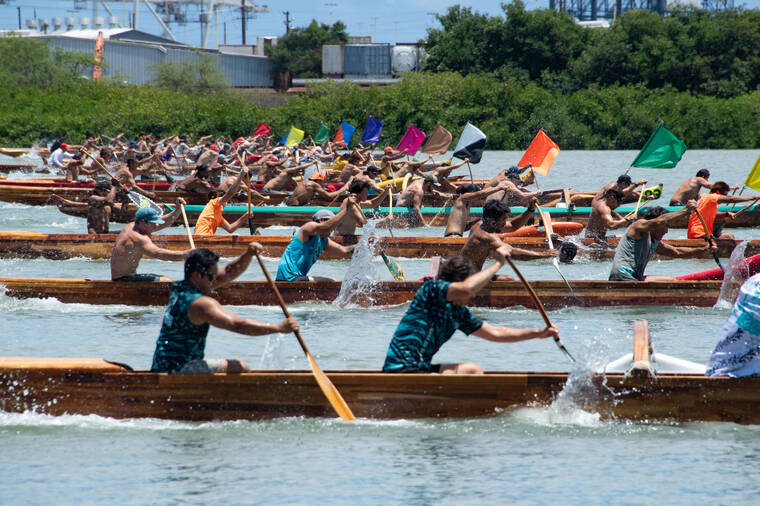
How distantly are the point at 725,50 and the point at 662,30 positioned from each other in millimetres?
4288

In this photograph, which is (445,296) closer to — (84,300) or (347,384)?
(347,384)

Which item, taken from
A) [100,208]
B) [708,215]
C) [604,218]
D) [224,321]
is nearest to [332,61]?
[100,208]

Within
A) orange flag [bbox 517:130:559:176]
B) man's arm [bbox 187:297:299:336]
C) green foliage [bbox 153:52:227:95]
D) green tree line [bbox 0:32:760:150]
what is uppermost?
green foliage [bbox 153:52:227:95]

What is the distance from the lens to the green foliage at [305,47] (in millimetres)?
96875

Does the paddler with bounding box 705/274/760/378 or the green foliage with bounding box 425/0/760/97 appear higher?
the green foliage with bounding box 425/0/760/97

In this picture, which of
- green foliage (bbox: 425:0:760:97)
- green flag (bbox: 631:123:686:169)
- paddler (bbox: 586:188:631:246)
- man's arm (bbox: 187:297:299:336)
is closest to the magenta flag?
green flag (bbox: 631:123:686:169)

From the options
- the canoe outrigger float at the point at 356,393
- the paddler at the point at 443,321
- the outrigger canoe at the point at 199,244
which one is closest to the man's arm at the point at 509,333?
the paddler at the point at 443,321

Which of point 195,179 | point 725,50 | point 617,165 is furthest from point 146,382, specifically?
point 725,50

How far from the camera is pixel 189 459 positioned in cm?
733

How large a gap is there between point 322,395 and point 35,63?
7045 cm

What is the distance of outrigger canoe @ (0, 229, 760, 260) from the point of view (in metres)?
16.1

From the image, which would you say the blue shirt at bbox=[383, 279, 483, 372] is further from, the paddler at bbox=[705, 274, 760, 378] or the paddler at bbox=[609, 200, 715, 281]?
the paddler at bbox=[609, 200, 715, 281]

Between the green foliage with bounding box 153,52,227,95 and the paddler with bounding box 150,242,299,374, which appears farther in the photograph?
the green foliage with bounding box 153,52,227,95

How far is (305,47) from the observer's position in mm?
104312
